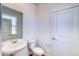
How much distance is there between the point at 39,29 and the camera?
52.0 inches

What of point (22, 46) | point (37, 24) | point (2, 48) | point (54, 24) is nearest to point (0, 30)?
point (2, 48)

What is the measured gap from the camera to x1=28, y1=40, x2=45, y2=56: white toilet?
4.23 ft

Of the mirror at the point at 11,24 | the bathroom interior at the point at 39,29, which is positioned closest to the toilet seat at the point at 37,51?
the bathroom interior at the point at 39,29

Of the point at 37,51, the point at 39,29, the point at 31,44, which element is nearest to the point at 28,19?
the point at 39,29

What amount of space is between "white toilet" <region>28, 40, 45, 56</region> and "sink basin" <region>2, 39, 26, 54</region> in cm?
9

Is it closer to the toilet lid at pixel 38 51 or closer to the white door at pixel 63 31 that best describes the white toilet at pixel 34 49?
the toilet lid at pixel 38 51

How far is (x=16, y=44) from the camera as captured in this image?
49.7 inches

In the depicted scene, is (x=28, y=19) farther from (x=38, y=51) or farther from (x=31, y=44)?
(x=38, y=51)

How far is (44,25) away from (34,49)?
1.10 feet

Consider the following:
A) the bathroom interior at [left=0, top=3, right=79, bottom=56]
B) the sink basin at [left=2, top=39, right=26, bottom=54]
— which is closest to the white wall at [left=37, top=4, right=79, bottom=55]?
the bathroom interior at [left=0, top=3, right=79, bottom=56]

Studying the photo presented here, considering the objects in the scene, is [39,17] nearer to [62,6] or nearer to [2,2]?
[62,6]

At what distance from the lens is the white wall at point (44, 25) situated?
51.1 inches

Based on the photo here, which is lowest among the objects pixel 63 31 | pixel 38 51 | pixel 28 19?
pixel 38 51

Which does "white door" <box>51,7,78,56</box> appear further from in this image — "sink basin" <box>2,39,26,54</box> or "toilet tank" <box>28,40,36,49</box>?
"sink basin" <box>2,39,26,54</box>
